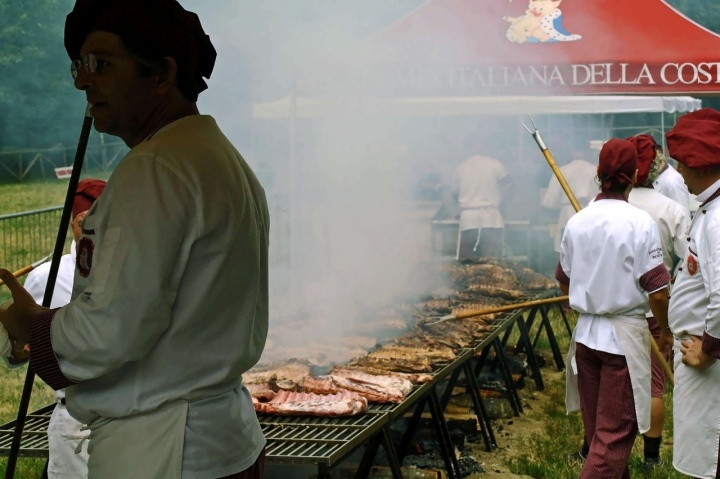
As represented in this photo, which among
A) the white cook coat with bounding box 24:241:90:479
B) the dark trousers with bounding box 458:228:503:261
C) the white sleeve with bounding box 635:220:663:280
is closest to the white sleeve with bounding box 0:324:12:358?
the white cook coat with bounding box 24:241:90:479

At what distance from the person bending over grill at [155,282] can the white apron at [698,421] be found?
9.28 ft

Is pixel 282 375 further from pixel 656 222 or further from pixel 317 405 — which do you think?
pixel 656 222

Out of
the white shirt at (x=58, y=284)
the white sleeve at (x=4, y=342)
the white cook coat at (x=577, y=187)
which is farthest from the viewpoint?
the white cook coat at (x=577, y=187)

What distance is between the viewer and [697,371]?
4340 mm

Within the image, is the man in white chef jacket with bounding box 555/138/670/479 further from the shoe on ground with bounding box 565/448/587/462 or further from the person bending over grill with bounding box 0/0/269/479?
the person bending over grill with bounding box 0/0/269/479

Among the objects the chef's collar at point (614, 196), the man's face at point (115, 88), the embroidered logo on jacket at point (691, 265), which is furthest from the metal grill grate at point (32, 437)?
the chef's collar at point (614, 196)

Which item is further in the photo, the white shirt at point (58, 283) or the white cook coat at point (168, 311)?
the white shirt at point (58, 283)

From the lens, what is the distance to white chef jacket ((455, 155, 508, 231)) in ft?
34.7

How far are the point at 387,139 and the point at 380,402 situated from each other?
17.0 feet

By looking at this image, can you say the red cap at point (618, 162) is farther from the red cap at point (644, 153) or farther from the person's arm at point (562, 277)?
the red cap at point (644, 153)

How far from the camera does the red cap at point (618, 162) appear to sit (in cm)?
501

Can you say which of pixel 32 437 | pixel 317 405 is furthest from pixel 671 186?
pixel 32 437

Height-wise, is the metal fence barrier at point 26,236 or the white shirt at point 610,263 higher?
the white shirt at point 610,263

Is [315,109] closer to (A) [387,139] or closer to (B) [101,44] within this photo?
(A) [387,139]
